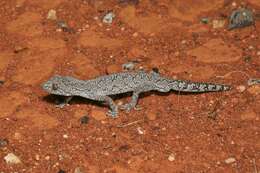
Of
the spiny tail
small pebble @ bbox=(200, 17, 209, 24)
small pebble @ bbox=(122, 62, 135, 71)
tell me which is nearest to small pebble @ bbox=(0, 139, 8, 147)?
small pebble @ bbox=(122, 62, 135, 71)

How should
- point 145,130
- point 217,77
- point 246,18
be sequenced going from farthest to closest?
point 246,18, point 217,77, point 145,130

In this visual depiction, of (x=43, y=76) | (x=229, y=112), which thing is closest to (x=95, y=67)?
(x=43, y=76)

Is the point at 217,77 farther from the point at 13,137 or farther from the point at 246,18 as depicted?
the point at 13,137

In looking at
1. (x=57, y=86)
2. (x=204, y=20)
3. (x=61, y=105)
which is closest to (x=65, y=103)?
(x=61, y=105)

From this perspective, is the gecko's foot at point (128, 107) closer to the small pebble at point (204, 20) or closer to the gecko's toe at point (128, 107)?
the gecko's toe at point (128, 107)

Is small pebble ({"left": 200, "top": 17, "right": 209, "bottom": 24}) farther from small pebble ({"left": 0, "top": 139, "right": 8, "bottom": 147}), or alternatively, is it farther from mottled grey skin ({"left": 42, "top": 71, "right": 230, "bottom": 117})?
small pebble ({"left": 0, "top": 139, "right": 8, "bottom": 147})

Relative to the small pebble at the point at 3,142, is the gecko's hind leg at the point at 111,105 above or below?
above

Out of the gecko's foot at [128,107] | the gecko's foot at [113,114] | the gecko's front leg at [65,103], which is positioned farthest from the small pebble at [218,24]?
the gecko's front leg at [65,103]

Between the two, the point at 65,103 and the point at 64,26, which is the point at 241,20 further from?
the point at 65,103
